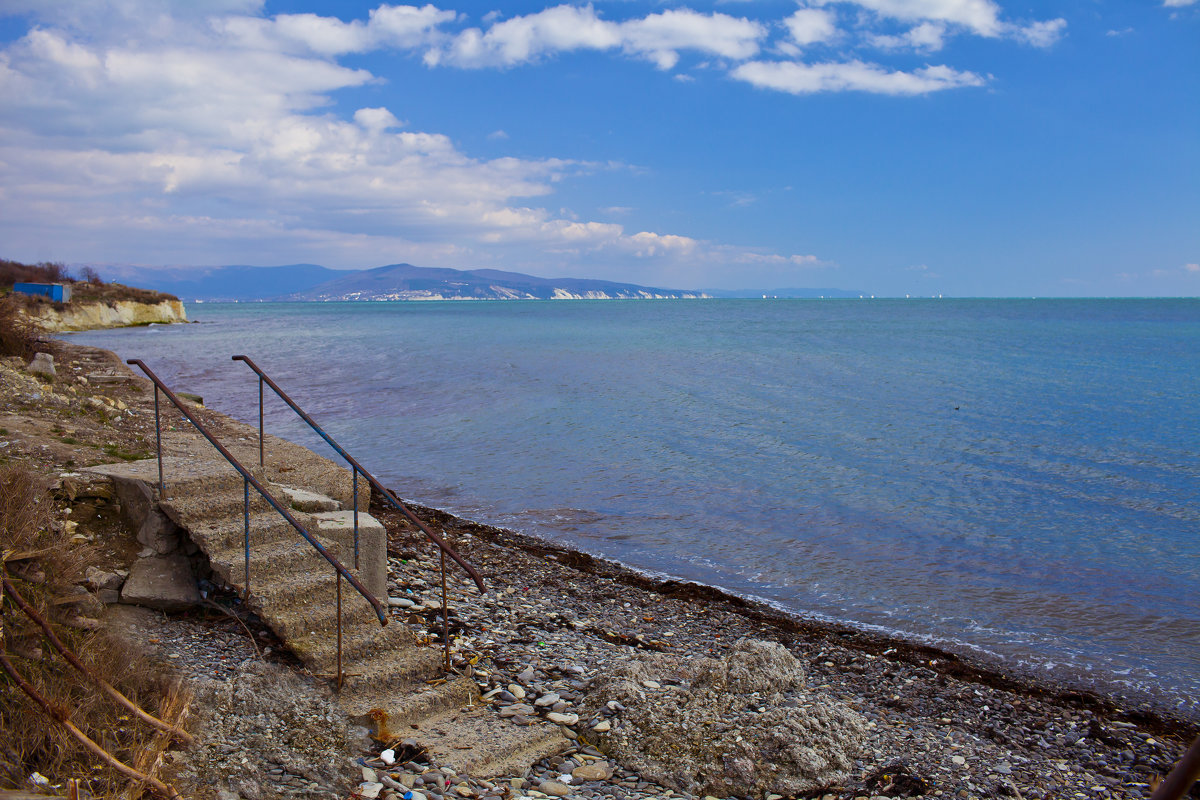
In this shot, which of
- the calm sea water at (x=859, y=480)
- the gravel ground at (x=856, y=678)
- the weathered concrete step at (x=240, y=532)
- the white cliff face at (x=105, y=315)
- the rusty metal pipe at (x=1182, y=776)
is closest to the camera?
the rusty metal pipe at (x=1182, y=776)

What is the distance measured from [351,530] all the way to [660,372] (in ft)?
109

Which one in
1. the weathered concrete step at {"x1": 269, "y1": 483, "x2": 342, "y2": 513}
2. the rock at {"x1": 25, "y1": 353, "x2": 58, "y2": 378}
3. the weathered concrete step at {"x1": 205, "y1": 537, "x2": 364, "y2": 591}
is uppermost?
the rock at {"x1": 25, "y1": 353, "x2": 58, "y2": 378}

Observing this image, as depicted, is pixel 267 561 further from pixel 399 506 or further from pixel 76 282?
pixel 76 282

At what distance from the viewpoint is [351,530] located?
7449 mm

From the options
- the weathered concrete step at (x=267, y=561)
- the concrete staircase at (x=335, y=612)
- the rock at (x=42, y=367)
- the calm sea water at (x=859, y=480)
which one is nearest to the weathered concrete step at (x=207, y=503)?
the concrete staircase at (x=335, y=612)

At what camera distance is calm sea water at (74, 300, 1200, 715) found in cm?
1039

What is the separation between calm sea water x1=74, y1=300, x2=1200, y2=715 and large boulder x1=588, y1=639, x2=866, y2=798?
146 inches

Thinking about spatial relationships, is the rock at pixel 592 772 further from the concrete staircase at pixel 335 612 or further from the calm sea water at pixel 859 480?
the calm sea water at pixel 859 480

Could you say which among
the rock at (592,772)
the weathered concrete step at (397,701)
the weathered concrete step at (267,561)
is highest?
the weathered concrete step at (267,561)

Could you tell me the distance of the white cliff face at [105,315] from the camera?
59231mm

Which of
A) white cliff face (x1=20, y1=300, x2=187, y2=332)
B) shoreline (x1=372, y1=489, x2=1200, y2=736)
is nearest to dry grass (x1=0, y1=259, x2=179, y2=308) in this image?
white cliff face (x1=20, y1=300, x2=187, y2=332)

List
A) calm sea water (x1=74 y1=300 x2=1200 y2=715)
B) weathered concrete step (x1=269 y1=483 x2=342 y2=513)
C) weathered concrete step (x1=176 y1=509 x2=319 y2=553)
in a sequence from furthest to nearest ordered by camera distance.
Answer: calm sea water (x1=74 y1=300 x2=1200 y2=715)
weathered concrete step (x1=269 y1=483 x2=342 y2=513)
weathered concrete step (x1=176 y1=509 x2=319 y2=553)

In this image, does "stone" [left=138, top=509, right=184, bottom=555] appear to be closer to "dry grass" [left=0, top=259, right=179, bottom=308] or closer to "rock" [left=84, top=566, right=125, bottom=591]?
"rock" [left=84, top=566, right=125, bottom=591]

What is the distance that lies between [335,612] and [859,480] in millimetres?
13424
